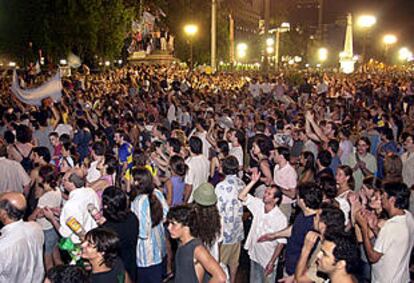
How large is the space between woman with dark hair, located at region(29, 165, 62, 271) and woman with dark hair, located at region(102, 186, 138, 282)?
1.30 m

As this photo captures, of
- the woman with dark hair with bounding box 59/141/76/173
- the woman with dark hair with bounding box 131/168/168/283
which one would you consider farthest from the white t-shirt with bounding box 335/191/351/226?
the woman with dark hair with bounding box 59/141/76/173

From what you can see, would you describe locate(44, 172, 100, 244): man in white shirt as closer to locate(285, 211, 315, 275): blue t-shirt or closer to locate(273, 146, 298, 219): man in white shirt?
locate(285, 211, 315, 275): blue t-shirt

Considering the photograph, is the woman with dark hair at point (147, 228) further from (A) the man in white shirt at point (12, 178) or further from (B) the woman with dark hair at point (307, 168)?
(B) the woman with dark hair at point (307, 168)

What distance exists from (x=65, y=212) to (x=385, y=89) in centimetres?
1918

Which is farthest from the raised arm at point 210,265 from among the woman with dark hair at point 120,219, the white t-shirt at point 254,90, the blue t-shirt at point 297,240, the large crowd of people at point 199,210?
the white t-shirt at point 254,90

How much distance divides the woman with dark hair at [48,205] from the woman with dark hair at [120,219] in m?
1.30

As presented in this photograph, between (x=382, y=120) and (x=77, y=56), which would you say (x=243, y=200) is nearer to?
(x=382, y=120)

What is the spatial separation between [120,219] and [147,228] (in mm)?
640

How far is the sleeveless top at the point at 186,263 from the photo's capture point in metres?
4.34

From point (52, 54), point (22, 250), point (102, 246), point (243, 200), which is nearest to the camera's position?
point (102, 246)

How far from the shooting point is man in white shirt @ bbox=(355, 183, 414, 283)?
4.90m

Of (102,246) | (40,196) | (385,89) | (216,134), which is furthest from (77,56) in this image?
(102,246)

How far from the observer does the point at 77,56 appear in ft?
111

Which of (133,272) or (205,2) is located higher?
(205,2)
